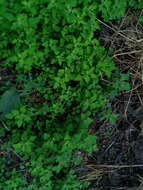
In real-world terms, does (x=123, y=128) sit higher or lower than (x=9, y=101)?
lower

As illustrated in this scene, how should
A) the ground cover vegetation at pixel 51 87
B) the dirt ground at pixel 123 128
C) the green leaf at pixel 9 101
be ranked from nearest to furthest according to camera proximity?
the ground cover vegetation at pixel 51 87 → the green leaf at pixel 9 101 → the dirt ground at pixel 123 128

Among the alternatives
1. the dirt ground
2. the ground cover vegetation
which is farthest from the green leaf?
the dirt ground

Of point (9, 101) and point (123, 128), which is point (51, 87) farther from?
point (123, 128)

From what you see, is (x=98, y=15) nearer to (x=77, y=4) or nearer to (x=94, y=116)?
(x=77, y=4)

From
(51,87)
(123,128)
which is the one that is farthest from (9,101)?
(123,128)

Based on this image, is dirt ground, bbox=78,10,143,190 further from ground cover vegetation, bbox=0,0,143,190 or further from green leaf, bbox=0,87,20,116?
green leaf, bbox=0,87,20,116

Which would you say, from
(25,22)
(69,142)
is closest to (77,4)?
(25,22)

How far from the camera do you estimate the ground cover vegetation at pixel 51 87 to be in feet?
9.53

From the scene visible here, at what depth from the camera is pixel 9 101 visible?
3.05 metres

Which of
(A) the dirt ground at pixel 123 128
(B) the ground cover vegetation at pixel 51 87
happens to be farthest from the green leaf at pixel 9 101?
(A) the dirt ground at pixel 123 128

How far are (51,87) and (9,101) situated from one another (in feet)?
1.43

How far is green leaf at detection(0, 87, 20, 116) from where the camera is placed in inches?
120

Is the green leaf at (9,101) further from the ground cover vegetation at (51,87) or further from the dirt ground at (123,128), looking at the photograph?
the dirt ground at (123,128)

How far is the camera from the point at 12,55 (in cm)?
294
